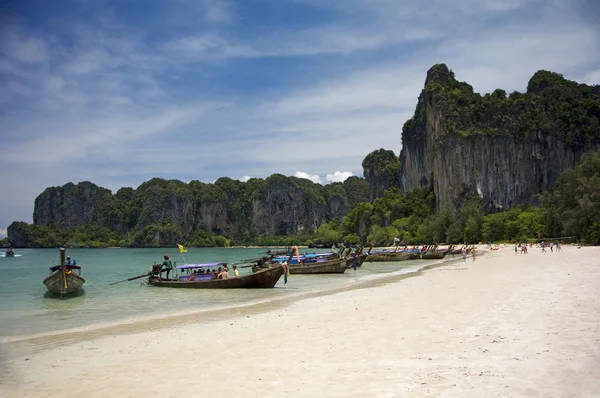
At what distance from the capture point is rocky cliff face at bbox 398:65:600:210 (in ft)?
293

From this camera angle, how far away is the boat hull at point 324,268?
35438 millimetres

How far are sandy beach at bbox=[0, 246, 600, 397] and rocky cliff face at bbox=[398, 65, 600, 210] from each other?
84.4 metres

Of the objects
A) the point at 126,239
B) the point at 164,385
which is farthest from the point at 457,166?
the point at 126,239

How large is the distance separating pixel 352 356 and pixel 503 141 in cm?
9494

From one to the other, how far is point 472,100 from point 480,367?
10164 cm

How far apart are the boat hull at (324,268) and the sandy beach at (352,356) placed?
74.2ft

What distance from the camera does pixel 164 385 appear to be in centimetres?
655

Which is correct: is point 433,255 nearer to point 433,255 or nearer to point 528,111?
point 433,255

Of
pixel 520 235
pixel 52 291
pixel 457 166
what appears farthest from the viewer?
pixel 457 166

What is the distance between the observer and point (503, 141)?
91.8 m

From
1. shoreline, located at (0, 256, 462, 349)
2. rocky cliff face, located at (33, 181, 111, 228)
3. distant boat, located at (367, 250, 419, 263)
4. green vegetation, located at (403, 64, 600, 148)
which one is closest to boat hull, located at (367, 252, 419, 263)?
distant boat, located at (367, 250, 419, 263)

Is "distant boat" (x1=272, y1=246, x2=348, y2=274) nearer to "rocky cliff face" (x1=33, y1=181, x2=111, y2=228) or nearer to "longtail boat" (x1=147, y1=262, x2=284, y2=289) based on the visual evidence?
"longtail boat" (x1=147, y1=262, x2=284, y2=289)

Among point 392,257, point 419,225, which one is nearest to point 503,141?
point 419,225

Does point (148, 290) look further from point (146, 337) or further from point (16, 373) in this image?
point (16, 373)
